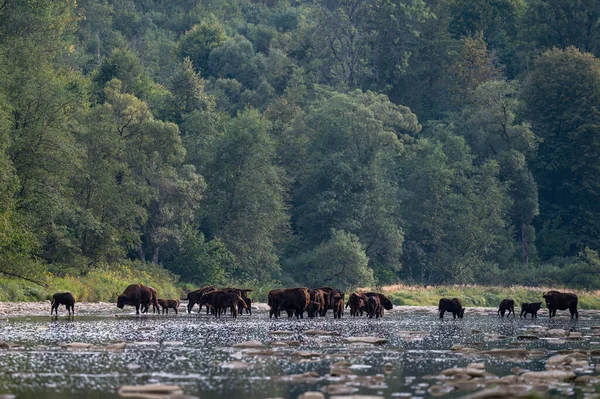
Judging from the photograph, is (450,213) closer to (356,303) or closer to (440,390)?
(356,303)

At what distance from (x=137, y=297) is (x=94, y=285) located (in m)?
11.6

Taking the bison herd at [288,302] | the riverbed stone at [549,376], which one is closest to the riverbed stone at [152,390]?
the riverbed stone at [549,376]

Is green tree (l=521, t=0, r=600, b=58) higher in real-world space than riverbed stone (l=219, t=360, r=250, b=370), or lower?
higher

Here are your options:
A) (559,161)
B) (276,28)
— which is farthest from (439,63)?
(276,28)

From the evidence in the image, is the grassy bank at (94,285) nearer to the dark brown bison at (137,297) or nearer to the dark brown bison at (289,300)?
the dark brown bison at (137,297)

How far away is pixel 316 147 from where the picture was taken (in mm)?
88062

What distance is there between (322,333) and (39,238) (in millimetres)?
30579

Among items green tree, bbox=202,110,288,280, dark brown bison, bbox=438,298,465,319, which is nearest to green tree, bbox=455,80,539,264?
green tree, bbox=202,110,288,280

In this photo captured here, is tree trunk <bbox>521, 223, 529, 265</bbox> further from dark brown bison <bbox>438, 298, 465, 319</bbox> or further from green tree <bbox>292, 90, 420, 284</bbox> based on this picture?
dark brown bison <bbox>438, 298, 465, 319</bbox>

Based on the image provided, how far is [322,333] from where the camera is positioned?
3178cm

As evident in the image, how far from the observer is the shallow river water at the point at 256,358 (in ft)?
60.9

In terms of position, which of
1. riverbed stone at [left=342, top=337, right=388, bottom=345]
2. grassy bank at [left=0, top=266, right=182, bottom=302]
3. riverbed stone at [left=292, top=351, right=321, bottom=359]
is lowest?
riverbed stone at [left=292, top=351, right=321, bottom=359]

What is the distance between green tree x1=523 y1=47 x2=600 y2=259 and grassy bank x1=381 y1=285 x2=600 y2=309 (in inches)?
657

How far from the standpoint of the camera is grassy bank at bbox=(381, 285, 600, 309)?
69.3m
